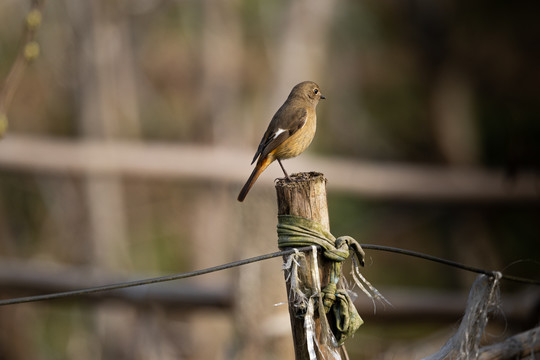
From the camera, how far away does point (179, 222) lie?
10.8 meters

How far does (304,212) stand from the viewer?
2008 millimetres

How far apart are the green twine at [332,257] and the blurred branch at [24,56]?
40.3 inches

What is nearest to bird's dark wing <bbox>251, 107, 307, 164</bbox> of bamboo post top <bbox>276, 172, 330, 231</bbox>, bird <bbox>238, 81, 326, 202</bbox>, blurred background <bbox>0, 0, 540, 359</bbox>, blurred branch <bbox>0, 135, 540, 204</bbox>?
bird <bbox>238, 81, 326, 202</bbox>

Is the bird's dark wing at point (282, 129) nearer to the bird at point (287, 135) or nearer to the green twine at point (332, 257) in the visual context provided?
the bird at point (287, 135)

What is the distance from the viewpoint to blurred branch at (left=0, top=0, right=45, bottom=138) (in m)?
2.26

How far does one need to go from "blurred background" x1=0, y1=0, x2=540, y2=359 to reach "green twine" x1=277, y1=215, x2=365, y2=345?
1.70m

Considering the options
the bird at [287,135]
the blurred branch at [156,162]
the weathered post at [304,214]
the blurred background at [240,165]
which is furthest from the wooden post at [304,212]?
the blurred branch at [156,162]

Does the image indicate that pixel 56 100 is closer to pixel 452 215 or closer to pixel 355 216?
pixel 355 216

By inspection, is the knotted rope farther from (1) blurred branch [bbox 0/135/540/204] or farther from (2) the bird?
(1) blurred branch [bbox 0/135/540/204]

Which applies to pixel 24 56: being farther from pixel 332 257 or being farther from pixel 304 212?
pixel 332 257

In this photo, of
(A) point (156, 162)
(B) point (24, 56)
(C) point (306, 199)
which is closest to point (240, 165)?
(A) point (156, 162)

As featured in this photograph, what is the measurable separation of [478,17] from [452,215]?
3.45m

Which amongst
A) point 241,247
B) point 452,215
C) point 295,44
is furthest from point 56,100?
point 241,247

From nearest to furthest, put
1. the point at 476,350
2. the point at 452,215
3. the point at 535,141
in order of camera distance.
Result: the point at 476,350 → the point at 535,141 → the point at 452,215
